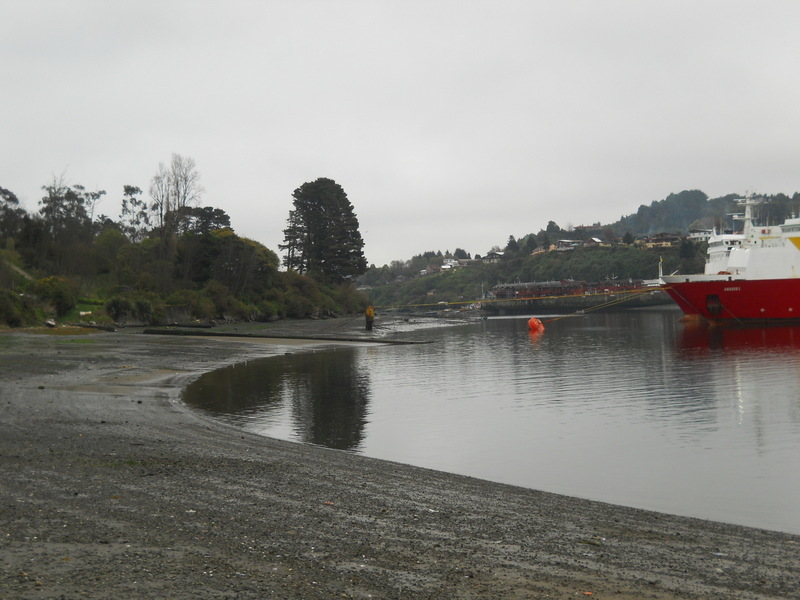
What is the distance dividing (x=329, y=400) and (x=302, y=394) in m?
1.34

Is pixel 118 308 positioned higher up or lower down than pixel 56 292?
lower down

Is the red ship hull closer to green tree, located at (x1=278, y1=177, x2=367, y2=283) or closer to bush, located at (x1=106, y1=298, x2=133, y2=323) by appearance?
bush, located at (x1=106, y1=298, x2=133, y2=323)

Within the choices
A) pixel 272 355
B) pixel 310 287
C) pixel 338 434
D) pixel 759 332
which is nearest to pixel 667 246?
pixel 310 287

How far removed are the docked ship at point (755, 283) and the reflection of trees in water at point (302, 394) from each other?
37712 millimetres

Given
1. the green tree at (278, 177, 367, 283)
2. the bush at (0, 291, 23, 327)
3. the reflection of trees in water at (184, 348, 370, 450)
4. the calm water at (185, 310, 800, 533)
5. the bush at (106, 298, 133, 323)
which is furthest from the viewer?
the green tree at (278, 177, 367, 283)

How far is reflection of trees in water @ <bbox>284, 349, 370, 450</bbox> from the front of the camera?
14594 millimetres

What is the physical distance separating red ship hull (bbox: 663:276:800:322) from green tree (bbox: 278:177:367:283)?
5252 centimetres

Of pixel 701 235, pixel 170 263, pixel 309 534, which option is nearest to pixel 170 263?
pixel 170 263

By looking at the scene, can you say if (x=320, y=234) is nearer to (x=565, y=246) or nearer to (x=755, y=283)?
(x=755, y=283)

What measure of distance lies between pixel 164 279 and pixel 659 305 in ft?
313

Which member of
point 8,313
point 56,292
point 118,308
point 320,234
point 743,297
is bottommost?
point 743,297

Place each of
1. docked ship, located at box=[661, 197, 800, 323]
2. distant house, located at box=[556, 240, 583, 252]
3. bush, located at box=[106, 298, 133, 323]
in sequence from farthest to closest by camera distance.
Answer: distant house, located at box=[556, 240, 583, 252] < docked ship, located at box=[661, 197, 800, 323] < bush, located at box=[106, 298, 133, 323]

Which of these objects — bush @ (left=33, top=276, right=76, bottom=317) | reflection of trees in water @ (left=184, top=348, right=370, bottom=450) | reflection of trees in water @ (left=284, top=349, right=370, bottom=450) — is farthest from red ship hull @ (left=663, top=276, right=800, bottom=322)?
bush @ (left=33, top=276, right=76, bottom=317)

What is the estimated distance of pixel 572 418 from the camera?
16.8 m
